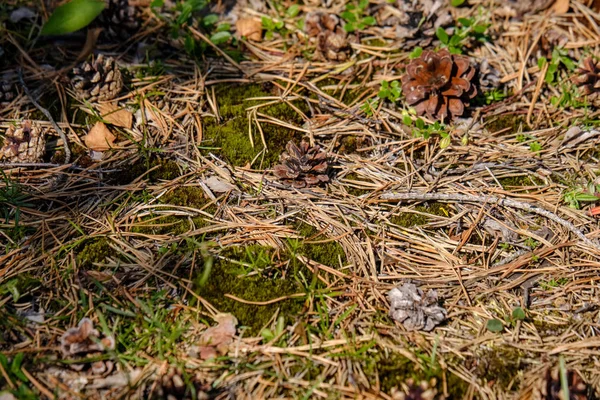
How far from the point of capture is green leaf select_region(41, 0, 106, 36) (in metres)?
2.78

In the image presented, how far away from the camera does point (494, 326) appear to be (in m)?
2.00

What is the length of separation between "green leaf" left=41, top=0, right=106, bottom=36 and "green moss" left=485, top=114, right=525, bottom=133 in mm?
2063

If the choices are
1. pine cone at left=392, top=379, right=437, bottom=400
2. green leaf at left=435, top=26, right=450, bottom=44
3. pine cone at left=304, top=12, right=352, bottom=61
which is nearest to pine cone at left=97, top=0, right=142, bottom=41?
pine cone at left=304, top=12, right=352, bottom=61

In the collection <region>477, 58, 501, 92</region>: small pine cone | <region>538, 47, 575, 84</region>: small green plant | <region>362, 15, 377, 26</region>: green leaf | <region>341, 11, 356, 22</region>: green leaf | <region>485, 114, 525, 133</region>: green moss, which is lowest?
<region>485, 114, 525, 133</region>: green moss

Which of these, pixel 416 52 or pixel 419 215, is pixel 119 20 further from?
pixel 419 215

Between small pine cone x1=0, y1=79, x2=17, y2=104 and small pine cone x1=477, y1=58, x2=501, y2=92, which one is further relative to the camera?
small pine cone x1=477, y1=58, x2=501, y2=92

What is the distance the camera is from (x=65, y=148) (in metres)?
2.52

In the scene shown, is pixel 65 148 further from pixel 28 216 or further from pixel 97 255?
pixel 97 255

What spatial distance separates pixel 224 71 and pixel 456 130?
1.24 meters

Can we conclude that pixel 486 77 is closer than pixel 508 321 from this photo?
No

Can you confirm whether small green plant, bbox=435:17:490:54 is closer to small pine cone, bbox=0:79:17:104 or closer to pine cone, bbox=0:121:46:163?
pine cone, bbox=0:121:46:163

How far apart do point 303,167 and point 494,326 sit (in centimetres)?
99

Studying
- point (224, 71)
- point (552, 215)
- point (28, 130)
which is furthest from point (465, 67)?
point (28, 130)

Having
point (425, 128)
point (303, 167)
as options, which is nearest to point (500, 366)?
point (303, 167)
